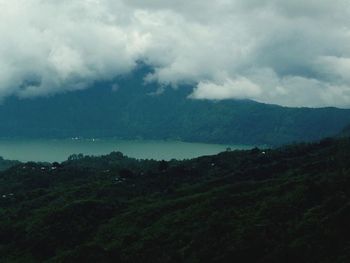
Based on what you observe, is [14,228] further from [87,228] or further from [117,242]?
[117,242]

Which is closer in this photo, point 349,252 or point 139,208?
point 349,252

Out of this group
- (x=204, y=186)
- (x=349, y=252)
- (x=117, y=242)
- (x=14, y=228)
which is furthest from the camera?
(x=204, y=186)

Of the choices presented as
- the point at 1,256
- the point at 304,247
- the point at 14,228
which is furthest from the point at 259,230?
the point at 14,228

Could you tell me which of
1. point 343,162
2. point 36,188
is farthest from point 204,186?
point 36,188

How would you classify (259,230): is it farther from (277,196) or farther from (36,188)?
(36,188)

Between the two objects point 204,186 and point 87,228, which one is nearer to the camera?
point 87,228

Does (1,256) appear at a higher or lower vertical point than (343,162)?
lower

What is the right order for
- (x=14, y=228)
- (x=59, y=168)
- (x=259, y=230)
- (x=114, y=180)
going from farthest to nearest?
(x=59, y=168)
(x=114, y=180)
(x=14, y=228)
(x=259, y=230)
